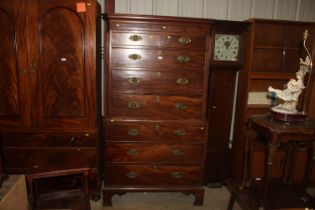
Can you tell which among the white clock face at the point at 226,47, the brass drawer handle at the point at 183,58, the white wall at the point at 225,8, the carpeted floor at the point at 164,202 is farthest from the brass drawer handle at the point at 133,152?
the white wall at the point at 225,8

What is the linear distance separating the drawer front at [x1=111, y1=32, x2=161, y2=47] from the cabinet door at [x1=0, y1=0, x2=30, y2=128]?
77cm

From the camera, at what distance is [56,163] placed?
187cm

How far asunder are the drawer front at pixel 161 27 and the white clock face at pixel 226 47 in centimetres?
42

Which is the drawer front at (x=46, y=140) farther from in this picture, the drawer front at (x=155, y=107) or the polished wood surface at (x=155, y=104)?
the drawer front at (x=155, y=107)

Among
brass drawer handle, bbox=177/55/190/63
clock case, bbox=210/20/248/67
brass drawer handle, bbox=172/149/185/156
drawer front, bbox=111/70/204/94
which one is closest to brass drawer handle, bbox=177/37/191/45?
brass drawer handle, bbox=177/55/190/63

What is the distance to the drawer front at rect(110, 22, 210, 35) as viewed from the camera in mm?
2072

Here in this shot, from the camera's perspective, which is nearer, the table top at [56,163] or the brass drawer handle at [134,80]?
the table top at [56,163]

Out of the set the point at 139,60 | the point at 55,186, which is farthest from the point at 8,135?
the point at 139,60

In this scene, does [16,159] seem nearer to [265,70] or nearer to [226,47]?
[226,47]

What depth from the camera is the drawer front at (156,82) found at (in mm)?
2158

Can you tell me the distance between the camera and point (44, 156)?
6.55 feet

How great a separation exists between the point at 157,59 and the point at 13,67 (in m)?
1.27

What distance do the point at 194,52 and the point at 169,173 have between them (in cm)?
121

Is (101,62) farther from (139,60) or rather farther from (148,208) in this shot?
(148,208)
